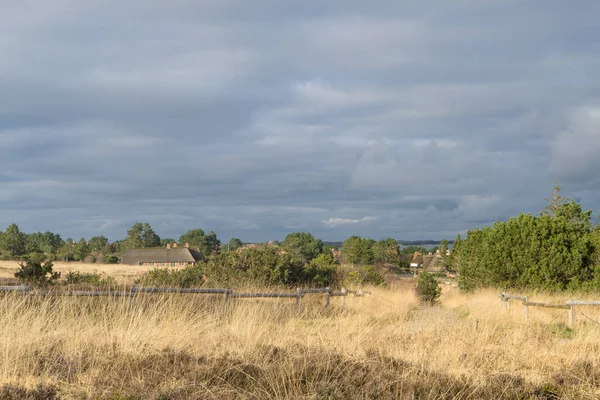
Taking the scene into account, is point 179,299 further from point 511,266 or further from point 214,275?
point 511,266

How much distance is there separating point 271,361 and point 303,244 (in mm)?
93445

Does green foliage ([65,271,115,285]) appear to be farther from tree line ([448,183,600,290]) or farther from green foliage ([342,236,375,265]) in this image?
green foliage ([342,236,375,265])

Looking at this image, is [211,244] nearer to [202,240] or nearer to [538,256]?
[202,240]

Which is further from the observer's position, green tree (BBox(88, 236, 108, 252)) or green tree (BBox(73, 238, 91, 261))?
green tree (BBox(88, 236, 108, 252))

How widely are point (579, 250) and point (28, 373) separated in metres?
23.4

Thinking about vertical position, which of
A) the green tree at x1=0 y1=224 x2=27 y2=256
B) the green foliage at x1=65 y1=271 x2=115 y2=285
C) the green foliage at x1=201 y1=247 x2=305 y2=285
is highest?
the green tree at x1=0 y1=224 x2=27 y2=256

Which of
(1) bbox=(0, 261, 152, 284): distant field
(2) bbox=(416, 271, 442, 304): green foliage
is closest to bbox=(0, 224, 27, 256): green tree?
(1) bbox=(0, 261, 152, 284): distant field

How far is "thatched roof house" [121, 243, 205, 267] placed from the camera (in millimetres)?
91312

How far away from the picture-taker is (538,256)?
81.8ft

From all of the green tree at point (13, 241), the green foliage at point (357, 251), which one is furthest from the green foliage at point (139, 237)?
the green foliage at point (357, 251)

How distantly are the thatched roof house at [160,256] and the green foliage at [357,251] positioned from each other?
22.8m

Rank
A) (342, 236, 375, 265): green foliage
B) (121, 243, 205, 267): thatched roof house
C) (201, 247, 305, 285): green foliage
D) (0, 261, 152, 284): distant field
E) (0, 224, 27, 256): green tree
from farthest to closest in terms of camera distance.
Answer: (0, 224, 27, 256): green tree, (342, 236, 375, 265): green foliage, (121, 243, 205, 267): thatched roof house, (0, 261, 152, 284): distant field, (201, 247, 305, 285): green foliage

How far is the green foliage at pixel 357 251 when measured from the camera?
92919 mm

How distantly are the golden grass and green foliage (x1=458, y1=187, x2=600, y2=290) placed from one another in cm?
1618
